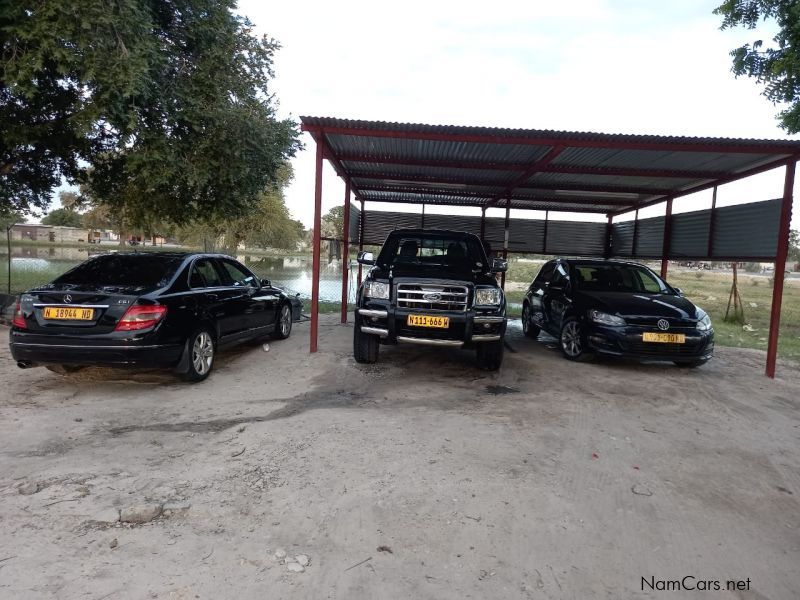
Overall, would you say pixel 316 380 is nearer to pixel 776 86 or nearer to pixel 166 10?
pixel 166 10

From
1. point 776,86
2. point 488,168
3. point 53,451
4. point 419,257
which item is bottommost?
point 53,451

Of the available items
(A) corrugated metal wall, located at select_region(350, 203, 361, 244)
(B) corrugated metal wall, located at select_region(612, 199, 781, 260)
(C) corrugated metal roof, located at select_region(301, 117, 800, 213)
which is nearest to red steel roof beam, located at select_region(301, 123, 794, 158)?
(C) corrugated metal roof, located at select_region(301, 117, 800, 213)

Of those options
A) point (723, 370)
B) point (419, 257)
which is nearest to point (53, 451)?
point (419, 257)

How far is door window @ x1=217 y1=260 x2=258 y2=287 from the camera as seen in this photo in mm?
7118

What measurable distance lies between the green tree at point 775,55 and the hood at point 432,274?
8587 mm

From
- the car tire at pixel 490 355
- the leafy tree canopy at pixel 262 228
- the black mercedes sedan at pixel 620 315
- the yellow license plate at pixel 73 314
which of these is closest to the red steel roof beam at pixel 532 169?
the black mercedes sedan at pixel 620 315

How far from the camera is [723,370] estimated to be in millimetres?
7676

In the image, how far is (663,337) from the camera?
6938 mm

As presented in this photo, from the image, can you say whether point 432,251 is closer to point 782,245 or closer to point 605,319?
point 605,319

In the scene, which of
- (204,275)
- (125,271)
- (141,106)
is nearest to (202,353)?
(204,275)

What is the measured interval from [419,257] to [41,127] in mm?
6773

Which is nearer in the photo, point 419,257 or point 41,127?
point 419,257

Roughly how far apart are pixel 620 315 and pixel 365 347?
362cm

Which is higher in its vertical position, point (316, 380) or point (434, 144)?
point (434, 144)
